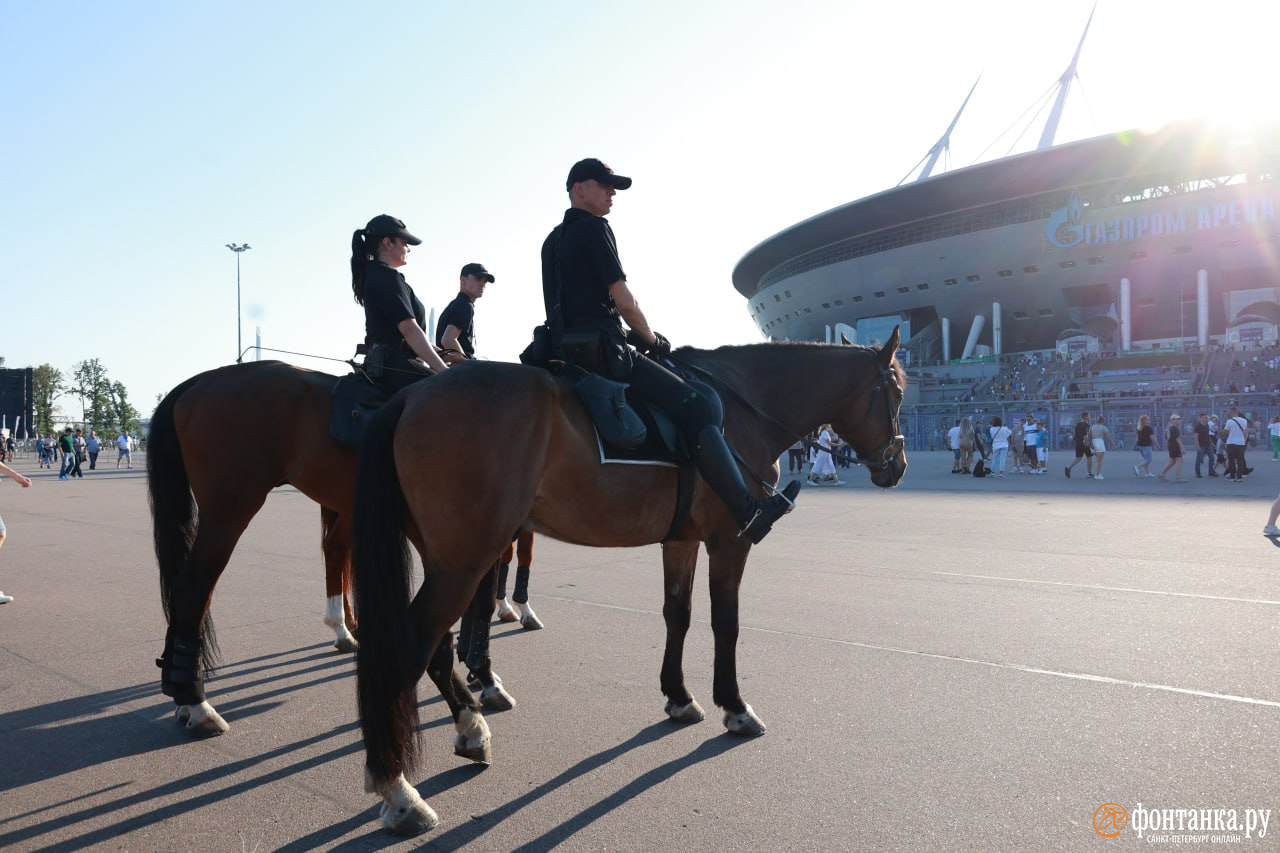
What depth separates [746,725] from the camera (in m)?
4.16

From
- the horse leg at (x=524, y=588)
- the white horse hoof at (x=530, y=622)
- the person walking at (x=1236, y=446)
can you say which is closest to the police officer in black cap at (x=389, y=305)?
the horse leg at (x=524, y=588)

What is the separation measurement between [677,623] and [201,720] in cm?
245

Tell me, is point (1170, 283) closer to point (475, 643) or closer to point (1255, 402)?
point (1255, 402)

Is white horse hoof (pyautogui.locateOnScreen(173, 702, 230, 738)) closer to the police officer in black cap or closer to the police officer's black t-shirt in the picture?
the police officer in black cap

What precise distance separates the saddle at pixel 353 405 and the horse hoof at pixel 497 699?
5.07ft

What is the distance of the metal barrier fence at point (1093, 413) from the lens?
3120 cm

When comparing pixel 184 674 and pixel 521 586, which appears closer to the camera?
pixel 184 674

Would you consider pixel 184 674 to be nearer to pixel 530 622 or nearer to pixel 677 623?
pixel 677 623

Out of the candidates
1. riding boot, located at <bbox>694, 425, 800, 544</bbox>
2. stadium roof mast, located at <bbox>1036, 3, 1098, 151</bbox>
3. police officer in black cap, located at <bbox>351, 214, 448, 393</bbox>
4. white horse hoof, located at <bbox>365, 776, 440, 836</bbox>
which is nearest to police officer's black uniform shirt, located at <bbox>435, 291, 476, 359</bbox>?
police officer in black cap, located at <bbox>351, 214, 448, 393</bbox>

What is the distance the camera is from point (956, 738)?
401 cm

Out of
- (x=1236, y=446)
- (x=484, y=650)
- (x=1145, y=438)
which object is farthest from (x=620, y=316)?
(x=1236, y=446)

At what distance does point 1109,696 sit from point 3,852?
5.05 meters

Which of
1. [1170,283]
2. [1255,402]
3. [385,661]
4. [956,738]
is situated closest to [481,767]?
[385,661]

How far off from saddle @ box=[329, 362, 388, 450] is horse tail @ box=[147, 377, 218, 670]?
85 cm
